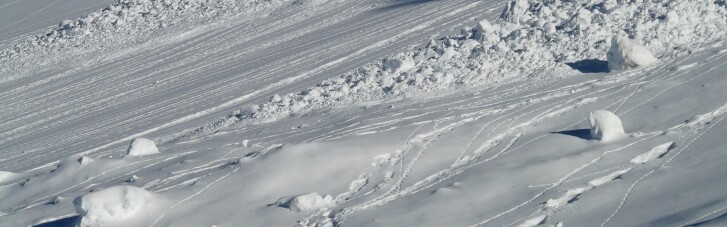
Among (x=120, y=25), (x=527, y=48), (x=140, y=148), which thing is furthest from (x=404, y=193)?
(x=120, y=25)

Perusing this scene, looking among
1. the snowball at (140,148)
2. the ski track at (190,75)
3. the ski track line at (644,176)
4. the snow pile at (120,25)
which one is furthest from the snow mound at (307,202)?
the snow pile at (120,25)

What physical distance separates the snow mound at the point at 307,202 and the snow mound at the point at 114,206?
1.28 meters

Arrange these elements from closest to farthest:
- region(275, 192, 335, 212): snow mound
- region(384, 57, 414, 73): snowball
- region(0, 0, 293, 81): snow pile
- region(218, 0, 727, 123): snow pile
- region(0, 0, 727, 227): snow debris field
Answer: region(0, 0, 727, 227): snow debris field → region(275, 192, 335, 212): snow mound → region(218, 0, 727, 123): snow pile → region(384, 57, 414, 73): snowball → region(0, 0, 293, 81): snow pile

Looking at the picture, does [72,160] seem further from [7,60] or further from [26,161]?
[7,60]

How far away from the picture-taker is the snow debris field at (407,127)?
736 cm

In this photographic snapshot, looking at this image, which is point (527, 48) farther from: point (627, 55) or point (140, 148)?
point (140, 148)

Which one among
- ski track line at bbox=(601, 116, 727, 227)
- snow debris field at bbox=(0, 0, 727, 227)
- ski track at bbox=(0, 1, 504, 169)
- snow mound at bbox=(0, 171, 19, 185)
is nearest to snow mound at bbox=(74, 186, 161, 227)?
snow debris field at bbox=(0, 0, 727, 227)

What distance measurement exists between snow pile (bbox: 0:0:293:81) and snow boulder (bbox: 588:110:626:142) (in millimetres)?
13540

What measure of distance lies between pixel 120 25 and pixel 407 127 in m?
14.1

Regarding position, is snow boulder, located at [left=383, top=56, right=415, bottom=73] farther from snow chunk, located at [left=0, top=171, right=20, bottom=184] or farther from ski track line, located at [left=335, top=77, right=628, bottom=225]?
snow chunk, located at [left=0, top=171, right=20, bottom=184]

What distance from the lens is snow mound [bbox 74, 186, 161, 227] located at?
7793 mm

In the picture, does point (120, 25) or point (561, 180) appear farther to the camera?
point (120, 25)

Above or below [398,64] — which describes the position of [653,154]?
below

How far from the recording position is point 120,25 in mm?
21734
